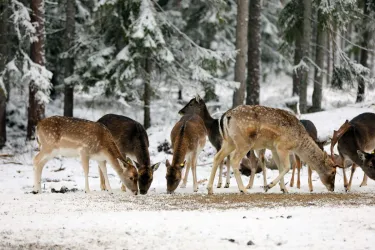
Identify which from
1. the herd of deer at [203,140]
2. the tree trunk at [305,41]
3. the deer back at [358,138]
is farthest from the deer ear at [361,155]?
the tree trunk at [305,41]

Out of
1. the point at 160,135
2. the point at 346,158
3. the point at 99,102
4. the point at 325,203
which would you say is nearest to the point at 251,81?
the point at 160,135

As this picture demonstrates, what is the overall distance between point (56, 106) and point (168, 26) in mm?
6983

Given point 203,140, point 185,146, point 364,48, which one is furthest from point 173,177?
point 364,48

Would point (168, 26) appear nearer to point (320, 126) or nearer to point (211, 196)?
point (320, 126)

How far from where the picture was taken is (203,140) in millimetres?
14258

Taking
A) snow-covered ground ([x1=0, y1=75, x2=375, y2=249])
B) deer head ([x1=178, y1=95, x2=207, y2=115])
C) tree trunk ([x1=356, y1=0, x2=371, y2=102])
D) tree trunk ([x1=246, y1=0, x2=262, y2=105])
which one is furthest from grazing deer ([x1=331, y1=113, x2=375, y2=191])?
tree trunk ([x1=356, y1=0, x2=371, y2=102])

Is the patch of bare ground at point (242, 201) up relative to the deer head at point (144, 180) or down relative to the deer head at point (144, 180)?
down

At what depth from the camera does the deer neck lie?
40.6ft

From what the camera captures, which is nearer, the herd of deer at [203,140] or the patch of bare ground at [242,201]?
the patch of bare ground at [242,201]

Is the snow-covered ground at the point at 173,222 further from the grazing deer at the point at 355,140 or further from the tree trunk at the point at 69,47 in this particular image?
the tree trunk at the point at 69,47

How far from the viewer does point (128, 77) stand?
2292cm

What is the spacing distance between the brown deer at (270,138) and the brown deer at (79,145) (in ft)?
6.36

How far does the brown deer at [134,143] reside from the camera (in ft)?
41.3

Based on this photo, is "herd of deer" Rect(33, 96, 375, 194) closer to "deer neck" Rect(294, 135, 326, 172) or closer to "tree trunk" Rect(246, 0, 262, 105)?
"deer neck" Rect(294, 135, 326, 172)
